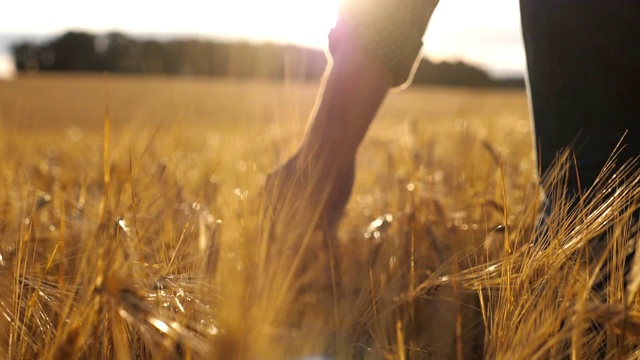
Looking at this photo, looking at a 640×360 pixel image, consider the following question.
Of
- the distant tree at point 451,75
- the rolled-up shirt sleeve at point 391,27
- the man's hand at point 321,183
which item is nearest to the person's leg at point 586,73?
the rolled-up shirt sleeve at point 391,27

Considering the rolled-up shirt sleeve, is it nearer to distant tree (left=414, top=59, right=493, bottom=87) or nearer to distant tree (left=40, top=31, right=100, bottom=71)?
distant tree (left=40, top=31, right=100, bottom=71)

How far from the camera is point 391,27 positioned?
1.03m

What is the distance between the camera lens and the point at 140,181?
1.51m

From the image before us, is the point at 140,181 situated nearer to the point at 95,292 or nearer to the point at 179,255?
the point at 179,255

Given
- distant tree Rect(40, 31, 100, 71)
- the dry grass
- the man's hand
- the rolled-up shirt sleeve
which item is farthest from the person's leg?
distant tree Rect(40, 31, 100, 71)

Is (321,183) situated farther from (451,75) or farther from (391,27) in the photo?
(451,75)

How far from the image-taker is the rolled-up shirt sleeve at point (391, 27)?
1030 mm

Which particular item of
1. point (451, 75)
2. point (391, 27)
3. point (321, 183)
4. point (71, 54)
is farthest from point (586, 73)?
point (451, 75)

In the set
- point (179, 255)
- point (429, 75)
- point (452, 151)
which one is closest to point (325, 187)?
point (179, 255)

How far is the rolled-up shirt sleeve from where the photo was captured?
1030 millimetres

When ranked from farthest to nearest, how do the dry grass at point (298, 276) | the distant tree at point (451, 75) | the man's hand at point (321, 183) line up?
the distant tree at point (451, 75) → the man's hand at point (321, 183) → the dry grass at point (298, 276)

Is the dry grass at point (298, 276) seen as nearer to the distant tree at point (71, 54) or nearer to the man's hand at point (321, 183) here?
the man's hand at point (321, 183)

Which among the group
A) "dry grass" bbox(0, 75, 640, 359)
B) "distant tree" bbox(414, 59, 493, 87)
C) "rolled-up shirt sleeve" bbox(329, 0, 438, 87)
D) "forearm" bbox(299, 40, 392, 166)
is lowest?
"distant tree" bbox(414, 59, 493, 87)

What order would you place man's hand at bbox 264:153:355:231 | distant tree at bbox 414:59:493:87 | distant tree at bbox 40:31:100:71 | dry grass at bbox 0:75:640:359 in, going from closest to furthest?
dry grass at bbox 0:75:640:359
man's hand at bbox 264:153:355:231
distant tree at bbox 40:31:100:71
distant tree at bbox 414:59:493:87
